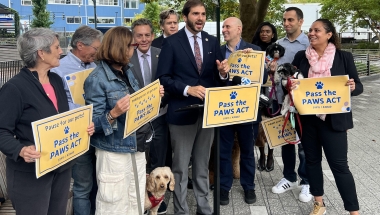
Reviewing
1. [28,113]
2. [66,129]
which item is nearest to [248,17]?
[66,129]

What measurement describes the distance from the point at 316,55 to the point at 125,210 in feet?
7.87

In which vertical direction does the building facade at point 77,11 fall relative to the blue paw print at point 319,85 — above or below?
above

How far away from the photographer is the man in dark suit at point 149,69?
14.0ft

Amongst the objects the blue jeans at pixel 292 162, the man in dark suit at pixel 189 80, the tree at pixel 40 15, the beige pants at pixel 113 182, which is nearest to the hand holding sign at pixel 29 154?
the beige pants at pixel 113 182

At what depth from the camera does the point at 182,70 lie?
12.3ft

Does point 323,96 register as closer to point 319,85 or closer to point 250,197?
point 319,85

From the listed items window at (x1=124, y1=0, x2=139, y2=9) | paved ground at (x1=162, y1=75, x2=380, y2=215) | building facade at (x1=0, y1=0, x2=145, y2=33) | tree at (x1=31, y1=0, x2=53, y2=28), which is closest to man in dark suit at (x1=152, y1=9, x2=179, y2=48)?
paved ground at (x1=162, y1=75, x2=380, y2=215)

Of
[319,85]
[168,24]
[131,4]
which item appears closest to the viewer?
[319,85]

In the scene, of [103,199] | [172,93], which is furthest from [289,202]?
[103,199]

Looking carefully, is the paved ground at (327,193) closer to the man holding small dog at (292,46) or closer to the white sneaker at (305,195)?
the white sneaker at (305,195)

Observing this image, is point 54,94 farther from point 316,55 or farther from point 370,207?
point 370,207

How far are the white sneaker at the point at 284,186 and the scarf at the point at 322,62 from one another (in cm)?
147

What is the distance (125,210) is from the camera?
3.28 metres

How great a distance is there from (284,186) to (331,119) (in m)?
Answer: 1.53
